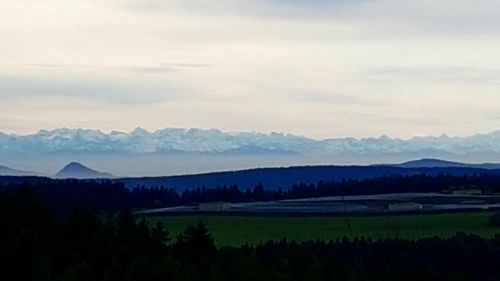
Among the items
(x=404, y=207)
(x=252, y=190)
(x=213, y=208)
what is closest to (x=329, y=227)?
(x=404, y=207)

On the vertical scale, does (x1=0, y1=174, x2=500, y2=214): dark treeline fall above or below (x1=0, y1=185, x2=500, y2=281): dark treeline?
above

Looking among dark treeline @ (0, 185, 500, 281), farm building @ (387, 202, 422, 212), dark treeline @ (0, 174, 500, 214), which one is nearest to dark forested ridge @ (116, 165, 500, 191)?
dark treeline @ (0, 174, 500, 214)

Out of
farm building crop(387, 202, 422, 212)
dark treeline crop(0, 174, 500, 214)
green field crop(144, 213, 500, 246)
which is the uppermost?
dark treeline crop(0, 174, 500, 214)

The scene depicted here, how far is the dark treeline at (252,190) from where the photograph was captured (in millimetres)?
133500

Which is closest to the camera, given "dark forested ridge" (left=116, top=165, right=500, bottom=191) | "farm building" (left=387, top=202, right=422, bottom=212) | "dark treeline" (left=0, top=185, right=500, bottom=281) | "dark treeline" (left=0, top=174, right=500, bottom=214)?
"dark treeline" (left=0, top=185, right=500, bottom=281)

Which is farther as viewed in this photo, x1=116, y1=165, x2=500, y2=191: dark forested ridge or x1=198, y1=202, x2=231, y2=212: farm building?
x1=116, y1=165, x2=500, y2=191: dark forested ridge

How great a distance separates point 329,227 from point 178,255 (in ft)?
145

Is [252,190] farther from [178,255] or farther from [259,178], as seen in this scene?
[178,255]

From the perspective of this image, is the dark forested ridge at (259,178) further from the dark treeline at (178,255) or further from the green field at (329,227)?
the dark treeline at (178,255)

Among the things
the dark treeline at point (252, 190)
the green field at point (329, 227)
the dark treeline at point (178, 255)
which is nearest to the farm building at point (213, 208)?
the dark treeline at point (252, 190)

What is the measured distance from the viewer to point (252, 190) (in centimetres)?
15262

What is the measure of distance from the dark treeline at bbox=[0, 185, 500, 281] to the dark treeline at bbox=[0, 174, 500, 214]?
226ft

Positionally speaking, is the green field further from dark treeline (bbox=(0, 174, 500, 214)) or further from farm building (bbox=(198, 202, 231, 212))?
dark treeline (bbox=(0, 174, 500, 214))

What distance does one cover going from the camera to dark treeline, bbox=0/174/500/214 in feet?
438
